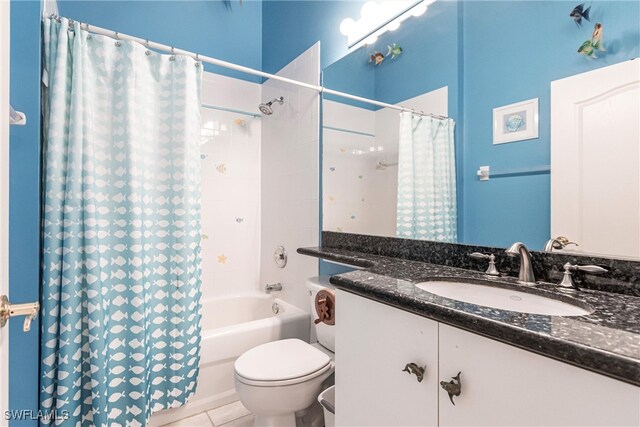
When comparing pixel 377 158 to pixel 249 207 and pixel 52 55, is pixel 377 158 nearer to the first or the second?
pixel 249 207

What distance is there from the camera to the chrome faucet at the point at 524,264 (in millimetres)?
924

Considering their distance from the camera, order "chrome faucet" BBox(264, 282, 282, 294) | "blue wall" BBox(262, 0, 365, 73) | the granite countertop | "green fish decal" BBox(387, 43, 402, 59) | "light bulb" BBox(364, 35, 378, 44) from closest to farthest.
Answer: the granite countertop < "green fish decal" BBox(387, 43, 402, 59) < "light bulb" BBox(364, 35, 378, 44) < "blue wall" BBox(262, 0, 365, 73) < "chrome faucet" BBox(264, 282, 282, 294)

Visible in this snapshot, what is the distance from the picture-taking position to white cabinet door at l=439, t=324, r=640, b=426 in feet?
1.56

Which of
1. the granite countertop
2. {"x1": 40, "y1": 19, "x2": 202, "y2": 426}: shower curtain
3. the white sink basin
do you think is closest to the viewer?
the granite countertop

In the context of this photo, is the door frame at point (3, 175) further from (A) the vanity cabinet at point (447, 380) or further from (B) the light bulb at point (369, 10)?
(B) the light bulb at point (369, 10)

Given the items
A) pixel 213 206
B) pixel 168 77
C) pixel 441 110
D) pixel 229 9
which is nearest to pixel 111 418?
pixel 213 206

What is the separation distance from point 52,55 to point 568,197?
1961mm

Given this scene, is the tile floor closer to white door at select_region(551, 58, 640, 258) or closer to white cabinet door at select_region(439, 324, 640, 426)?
white cabinet door at select_region(439, 324, 640, 426)

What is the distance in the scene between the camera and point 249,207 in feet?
8.47

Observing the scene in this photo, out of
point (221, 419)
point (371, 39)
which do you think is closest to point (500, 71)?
point (371, 39)

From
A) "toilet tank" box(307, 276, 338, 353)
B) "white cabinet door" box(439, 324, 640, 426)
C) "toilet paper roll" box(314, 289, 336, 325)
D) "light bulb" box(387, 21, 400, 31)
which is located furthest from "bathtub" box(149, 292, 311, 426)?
"light bulb" box(387, 21, 400, 31)

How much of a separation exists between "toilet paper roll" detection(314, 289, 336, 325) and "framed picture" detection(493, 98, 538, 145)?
96 cm

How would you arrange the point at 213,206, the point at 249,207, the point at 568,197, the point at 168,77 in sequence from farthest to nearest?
1. the point at 249,207
2. the point at 213,206
3. the point at 168,77
4. the point at 568,197

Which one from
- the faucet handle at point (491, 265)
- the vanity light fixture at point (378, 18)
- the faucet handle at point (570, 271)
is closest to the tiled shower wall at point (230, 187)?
the vanity light fixture at point (378, 18)
